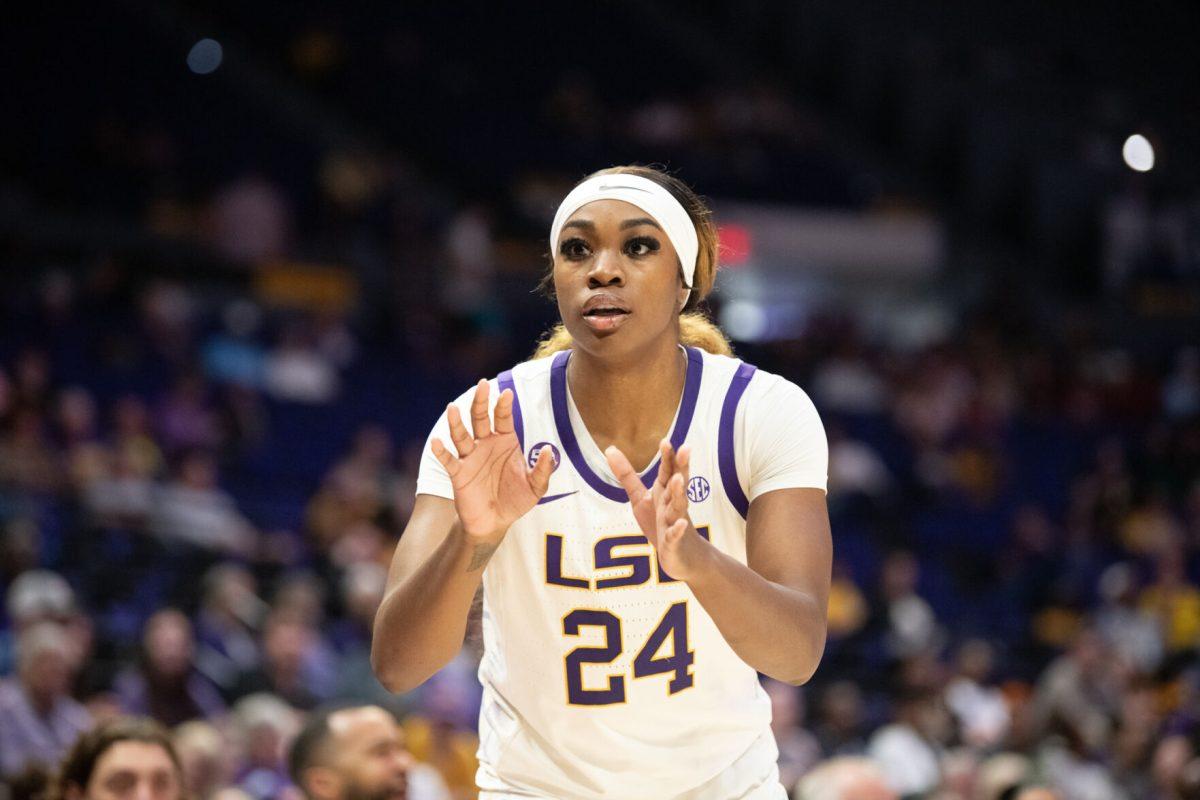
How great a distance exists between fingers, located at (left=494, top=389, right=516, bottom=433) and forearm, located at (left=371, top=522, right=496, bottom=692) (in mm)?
193

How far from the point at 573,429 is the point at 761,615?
0.64 m

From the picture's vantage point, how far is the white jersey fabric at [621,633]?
3047mm

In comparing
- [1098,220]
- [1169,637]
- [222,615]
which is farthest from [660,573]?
[1098,220]

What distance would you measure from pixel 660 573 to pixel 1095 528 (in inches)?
478

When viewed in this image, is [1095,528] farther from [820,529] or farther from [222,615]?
[820,529]

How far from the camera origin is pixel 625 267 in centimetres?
302

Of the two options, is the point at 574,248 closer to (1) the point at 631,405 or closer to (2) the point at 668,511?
(1) the point at 631,405

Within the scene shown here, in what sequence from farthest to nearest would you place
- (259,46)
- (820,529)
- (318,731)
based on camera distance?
(259,46), (318,731), (820,529)

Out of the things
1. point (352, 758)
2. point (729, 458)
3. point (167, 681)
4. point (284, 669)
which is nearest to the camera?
point (729, 458)

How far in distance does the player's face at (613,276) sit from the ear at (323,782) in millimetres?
1847

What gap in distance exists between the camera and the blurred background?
8.79 m

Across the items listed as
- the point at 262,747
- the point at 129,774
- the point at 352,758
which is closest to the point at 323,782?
the point at 352,758

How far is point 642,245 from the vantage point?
307 centimetres

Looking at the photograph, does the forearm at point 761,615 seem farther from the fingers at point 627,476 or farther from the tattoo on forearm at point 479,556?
the tattoo on forearm at point 479,556
